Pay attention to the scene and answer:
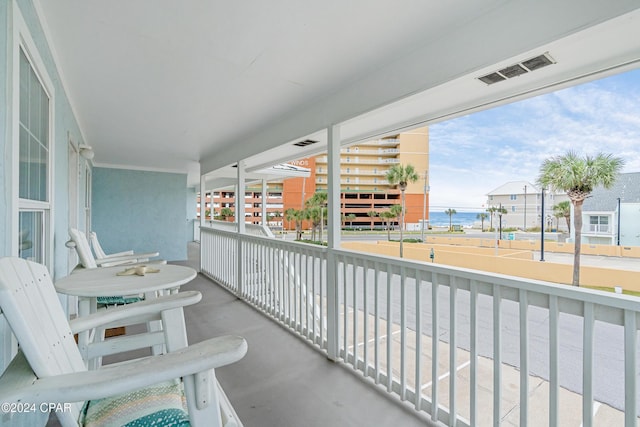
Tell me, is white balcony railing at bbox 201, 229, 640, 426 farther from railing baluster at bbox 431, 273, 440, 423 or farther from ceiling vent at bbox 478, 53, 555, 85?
ceiling vent at bbox 478, 53, 555, 85

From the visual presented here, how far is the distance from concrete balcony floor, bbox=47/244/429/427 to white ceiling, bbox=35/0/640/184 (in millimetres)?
2060

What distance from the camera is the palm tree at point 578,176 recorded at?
6.16ft

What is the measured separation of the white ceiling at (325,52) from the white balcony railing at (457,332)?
1.17 meters

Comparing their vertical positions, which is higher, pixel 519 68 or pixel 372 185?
pixel 372 185

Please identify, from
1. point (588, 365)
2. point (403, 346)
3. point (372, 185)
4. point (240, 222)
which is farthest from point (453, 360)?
point (372, 185)

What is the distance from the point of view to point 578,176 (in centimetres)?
199

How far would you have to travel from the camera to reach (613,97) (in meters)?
1.97

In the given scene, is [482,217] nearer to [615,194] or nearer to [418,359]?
[615,194]

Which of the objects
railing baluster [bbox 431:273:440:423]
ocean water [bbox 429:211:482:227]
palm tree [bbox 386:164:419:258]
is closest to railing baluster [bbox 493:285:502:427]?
railing baluster [bbox 431:273:440:423]

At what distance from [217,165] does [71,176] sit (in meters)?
2.24

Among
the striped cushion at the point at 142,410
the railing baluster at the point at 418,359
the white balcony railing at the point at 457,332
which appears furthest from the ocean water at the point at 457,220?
the striped cushion at the point at 142,410

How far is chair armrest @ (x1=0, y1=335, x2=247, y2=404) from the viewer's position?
0.69 meters

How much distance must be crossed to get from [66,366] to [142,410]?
275mm

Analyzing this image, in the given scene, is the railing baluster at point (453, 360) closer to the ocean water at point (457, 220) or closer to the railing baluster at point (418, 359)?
the railing baluster at point (418, 359)
